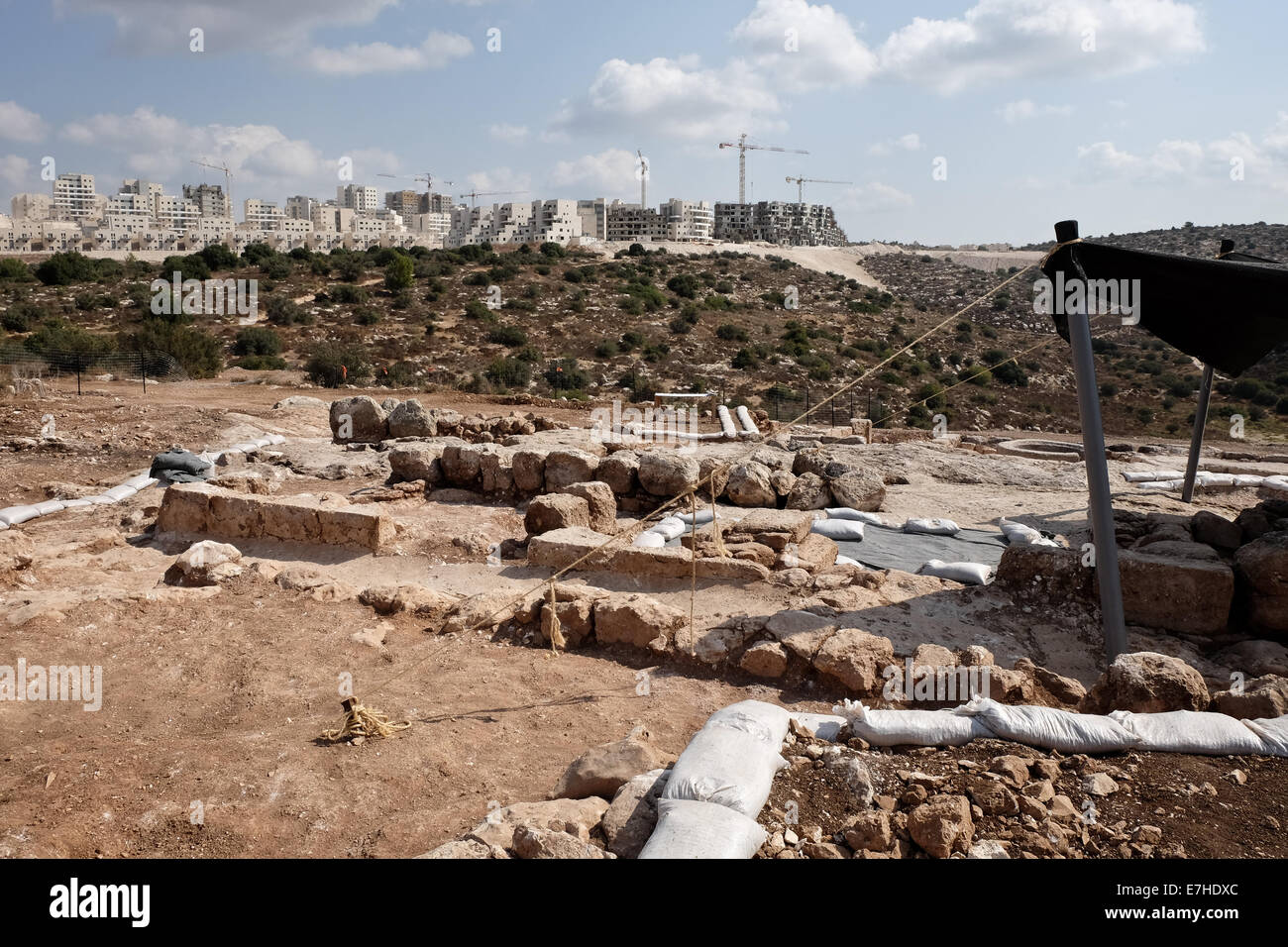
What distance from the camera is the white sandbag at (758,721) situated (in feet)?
13.5

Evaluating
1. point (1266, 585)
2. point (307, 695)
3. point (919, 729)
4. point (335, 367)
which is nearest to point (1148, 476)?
point (1266, 585)

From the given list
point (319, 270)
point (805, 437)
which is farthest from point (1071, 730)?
point (319, 270)

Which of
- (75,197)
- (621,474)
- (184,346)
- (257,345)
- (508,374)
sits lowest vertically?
(621,474)

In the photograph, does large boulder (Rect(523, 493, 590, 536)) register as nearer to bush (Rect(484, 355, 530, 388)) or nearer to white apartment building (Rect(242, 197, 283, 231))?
bush (Rect(484, 355, 530, 388))

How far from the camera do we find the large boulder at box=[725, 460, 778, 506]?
11594 millimetres

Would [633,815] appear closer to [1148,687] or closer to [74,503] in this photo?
[1148,687]

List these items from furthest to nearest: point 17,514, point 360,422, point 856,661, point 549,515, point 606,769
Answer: point 360,422
point 17,514
point 549,515
point 856,661
point 606,769

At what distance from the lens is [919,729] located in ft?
14.2

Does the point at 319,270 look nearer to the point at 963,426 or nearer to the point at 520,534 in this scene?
the point at 963,426

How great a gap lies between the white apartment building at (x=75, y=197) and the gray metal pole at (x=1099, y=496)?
16480cm

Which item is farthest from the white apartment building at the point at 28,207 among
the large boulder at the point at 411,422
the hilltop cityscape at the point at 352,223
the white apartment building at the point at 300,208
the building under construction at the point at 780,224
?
the large boulder at the point at 411,422

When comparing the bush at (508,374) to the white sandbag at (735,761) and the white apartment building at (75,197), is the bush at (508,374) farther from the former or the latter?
the white apartment building at (75,197)

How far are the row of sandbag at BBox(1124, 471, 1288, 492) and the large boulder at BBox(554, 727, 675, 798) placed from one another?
43.2 ft

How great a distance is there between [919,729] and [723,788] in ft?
4.20
